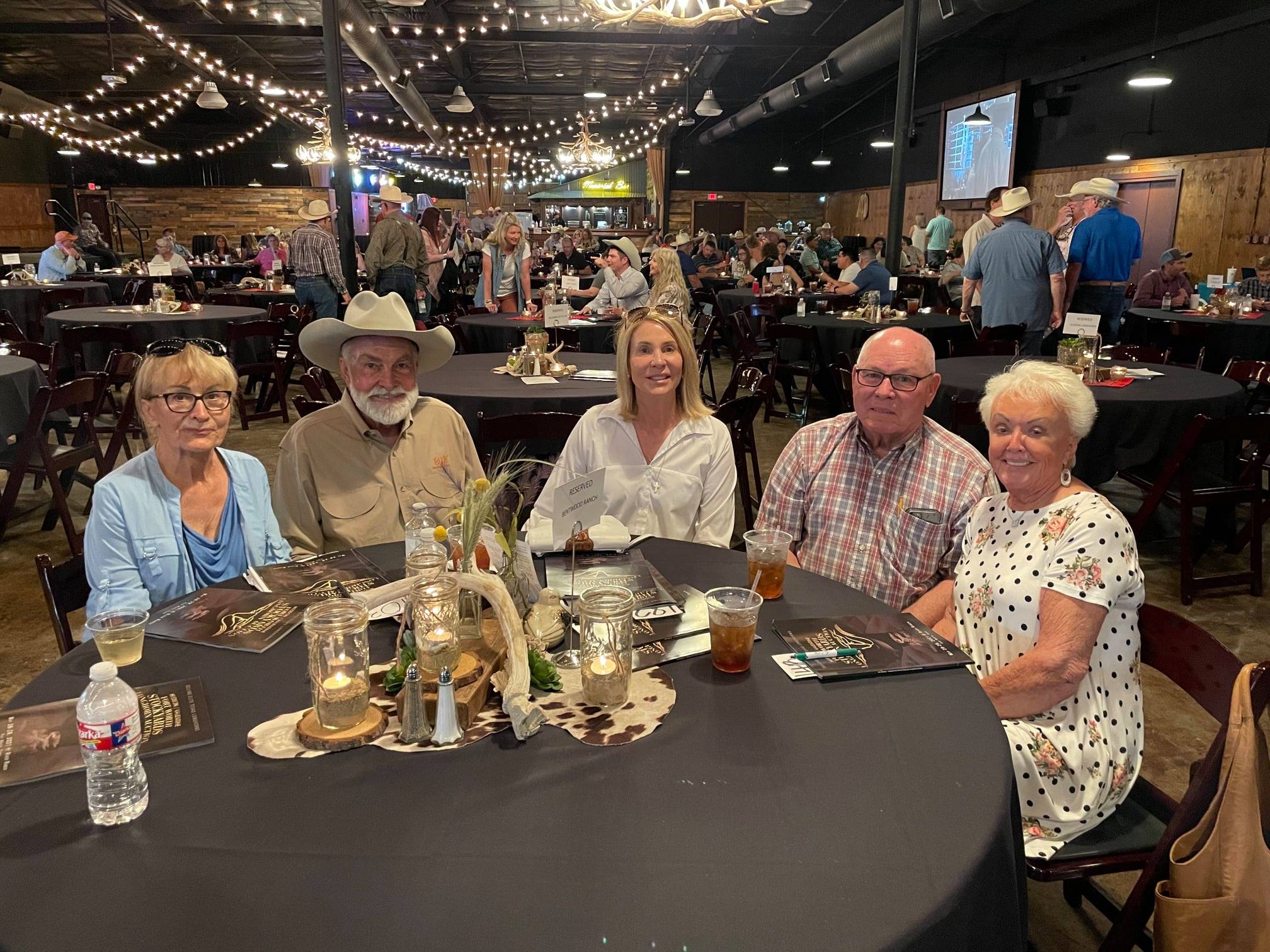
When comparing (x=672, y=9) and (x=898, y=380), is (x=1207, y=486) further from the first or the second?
(x=672, y=9)

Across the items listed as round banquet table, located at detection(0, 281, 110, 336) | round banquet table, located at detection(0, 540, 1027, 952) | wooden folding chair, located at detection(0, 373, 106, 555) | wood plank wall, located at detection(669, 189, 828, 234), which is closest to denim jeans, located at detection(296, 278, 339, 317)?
round banquet table, located at detection(0, 281, 110, 336)

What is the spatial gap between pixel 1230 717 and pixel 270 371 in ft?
24.5

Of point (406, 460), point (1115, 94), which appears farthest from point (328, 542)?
point (1115, 94)

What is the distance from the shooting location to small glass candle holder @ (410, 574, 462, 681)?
1.29 metres

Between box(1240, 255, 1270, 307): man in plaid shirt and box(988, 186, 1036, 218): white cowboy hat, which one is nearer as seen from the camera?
box(988, 186, 1036, 218): white cowboy hat

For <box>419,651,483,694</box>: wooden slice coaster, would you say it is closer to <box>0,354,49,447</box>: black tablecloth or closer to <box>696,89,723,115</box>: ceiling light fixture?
<box>0,354,49,447</box>: black tablecloth

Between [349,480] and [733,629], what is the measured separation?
141cm

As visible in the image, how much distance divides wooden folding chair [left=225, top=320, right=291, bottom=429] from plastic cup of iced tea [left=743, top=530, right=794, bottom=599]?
6187mm

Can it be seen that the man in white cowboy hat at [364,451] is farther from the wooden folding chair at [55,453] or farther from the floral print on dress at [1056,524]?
the wooden folding chair at [55,453]

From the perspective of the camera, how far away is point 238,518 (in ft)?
7.11

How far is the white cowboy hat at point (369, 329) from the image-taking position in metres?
2.44

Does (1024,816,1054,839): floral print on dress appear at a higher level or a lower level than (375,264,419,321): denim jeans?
lower

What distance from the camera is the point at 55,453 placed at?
15.1ft

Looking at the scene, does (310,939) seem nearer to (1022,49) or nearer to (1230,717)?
(1230,717)
